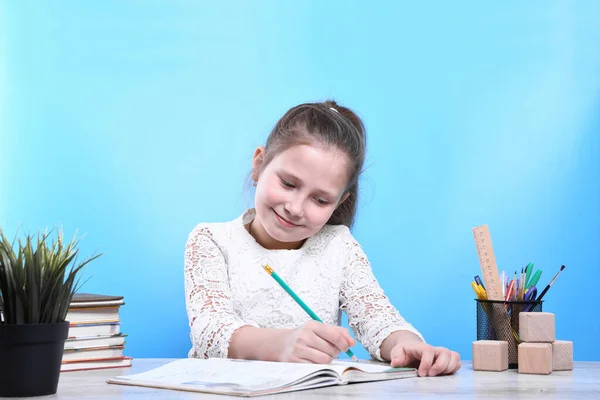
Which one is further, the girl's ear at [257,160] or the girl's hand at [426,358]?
the girl's ear at [257,160]

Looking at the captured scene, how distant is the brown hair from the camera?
130 centimetres

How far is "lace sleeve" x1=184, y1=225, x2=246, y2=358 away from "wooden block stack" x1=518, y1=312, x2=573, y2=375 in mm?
388

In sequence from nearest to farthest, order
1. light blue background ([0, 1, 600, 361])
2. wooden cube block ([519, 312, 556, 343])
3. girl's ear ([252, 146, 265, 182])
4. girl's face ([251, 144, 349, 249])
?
wooden cube block ([519, 312, 556, 343]), girl's face ([251, 144, 349, 249]), girl's ear ([252, 146, 265, 182]), light blue background ([0, 1, 600, 361])

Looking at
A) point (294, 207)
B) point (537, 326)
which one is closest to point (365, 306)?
point (294, 207)

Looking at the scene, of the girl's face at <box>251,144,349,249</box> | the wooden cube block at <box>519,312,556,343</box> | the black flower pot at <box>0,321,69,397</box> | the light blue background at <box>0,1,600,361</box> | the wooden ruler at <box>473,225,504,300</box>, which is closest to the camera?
the black flower pot at <box>0,321,69,397</box>

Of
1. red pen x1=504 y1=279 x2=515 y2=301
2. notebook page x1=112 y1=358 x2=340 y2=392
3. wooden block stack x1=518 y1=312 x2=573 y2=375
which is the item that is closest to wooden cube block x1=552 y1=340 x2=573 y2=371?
wooden block stack x1=518 y1=312 x2=573 y2=375

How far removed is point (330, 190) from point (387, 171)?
3.04 ft

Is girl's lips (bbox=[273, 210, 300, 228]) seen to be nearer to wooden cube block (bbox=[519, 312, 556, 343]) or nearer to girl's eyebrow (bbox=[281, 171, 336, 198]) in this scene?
girl's eyebrow (bbox=[281, 171, 336, 198])

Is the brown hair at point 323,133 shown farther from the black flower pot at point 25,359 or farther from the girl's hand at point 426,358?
the black flower pot at point 25,359

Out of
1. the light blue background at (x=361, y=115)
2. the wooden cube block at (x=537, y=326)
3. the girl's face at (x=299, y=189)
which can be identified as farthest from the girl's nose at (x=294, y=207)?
the light blue background at (x=361, y=115)

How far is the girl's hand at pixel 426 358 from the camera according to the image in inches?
38.0

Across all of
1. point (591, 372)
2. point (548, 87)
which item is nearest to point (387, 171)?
point (548, 87)

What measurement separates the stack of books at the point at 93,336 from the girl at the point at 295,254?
13 cm

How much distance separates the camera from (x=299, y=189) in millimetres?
1245
